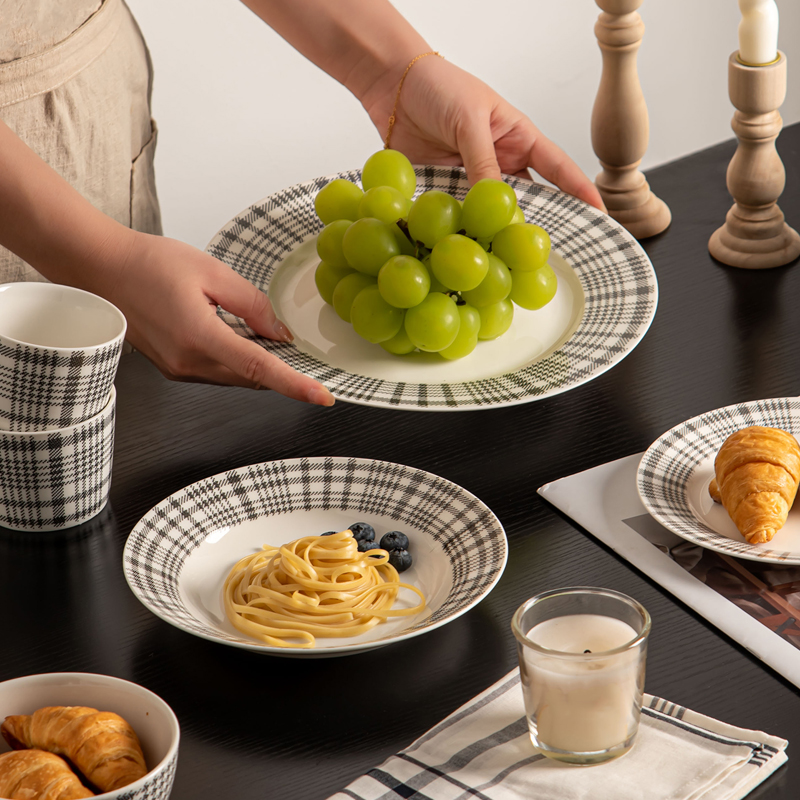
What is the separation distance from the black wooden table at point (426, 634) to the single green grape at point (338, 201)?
0.24m

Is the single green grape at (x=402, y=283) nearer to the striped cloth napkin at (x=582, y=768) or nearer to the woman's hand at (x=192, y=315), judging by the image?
the woman's hand at (x=192, y=315)

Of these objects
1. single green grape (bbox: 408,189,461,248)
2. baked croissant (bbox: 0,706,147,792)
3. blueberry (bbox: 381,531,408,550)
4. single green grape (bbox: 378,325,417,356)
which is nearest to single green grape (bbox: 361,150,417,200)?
single green grape (bbox: 408,189,461,248)

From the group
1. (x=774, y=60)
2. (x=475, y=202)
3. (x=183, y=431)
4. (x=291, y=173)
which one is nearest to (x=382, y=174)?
(x=475, y=202)

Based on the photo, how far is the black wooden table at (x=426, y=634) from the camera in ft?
2.58

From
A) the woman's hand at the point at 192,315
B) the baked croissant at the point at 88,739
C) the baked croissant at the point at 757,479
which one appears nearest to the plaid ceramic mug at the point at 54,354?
the woman's hand at the point at 192,315

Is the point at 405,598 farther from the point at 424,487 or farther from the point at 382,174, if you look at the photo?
the point at 382,174

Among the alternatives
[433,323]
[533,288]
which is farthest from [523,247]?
[433,323]

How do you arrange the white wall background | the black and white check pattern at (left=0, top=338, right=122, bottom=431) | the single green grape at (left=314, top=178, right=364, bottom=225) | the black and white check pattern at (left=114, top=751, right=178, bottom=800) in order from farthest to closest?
the white wall background
the single green grape at (left=314, top=178, right=364, bottom=225)
the black and white check pattern at (left=0, top=338, right=122, bottom=431)
the black and white check pattern at (left=114, top=751, right=178, bottom=800)

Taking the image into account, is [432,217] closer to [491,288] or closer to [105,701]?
[491,288]

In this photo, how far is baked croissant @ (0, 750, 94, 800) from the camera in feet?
2.05

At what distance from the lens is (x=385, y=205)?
3.95ft

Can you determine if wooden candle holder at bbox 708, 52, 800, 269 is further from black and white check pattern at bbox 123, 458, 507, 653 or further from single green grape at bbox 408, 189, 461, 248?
black and white check pattern at bbox 123, 458, 507, 653

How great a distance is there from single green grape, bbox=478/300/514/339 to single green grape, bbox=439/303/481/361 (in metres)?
0.02

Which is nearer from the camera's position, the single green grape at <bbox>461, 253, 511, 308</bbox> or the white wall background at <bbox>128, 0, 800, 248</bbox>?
the single green grape at <bbox>461, 253, 511, 308</bbox>
